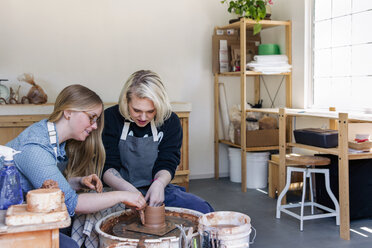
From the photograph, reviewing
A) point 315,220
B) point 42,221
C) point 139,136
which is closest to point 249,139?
point 315,220

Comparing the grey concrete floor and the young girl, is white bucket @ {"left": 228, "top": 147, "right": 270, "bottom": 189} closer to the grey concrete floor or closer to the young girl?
the grey concrete floor

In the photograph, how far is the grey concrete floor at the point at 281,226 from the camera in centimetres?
295

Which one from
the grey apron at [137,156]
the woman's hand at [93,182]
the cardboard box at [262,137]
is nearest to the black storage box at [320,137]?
the cardboard box at [262,137]

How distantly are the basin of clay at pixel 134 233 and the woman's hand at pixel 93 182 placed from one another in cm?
19

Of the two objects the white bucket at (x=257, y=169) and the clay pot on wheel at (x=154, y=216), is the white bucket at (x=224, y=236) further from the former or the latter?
the white bucket at (x=257, y=169)

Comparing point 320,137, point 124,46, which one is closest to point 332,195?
point 320,137

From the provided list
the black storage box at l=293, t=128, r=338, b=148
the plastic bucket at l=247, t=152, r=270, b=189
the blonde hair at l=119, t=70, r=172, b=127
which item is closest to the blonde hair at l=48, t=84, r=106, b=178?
the blonde hair at l=119, t=70, r=172, b=127

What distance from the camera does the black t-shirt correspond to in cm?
263

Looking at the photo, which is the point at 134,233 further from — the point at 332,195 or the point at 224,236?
the point at 332,195

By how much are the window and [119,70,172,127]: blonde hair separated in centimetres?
205

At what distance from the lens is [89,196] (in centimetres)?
192

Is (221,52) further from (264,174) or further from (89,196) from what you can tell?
(89,196)

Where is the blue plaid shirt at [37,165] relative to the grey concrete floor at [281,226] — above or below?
above

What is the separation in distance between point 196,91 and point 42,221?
3771 millimetres
